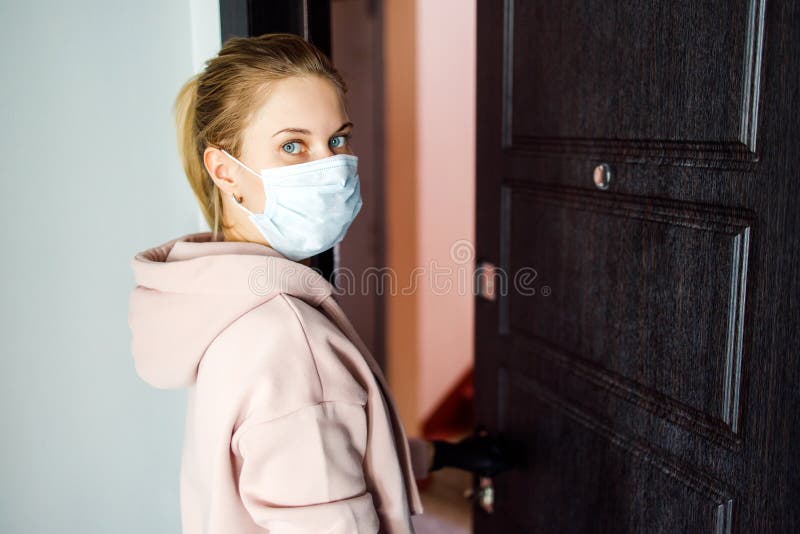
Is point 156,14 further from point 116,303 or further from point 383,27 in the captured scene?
point 383,27

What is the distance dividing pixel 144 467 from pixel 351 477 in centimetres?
56

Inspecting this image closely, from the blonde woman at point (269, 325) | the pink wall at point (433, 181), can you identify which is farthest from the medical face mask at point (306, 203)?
the pink wall at point (433, 181)

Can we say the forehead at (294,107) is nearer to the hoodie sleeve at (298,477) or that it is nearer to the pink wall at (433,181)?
the hoodie sleeve at (298,477)

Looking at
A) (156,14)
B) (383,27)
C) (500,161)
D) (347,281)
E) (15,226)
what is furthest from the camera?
(383,27)

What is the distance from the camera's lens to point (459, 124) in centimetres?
327

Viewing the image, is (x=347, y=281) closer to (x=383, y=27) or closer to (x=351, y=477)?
(x=383, y=27)

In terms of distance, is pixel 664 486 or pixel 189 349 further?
pixel 664 486

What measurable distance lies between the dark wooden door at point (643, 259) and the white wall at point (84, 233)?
64cm

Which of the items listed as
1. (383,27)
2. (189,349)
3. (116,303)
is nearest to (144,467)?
(116,303)

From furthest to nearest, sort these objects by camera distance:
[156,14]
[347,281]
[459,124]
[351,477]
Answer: [459,124], [347,281], [156,14], [351,477]

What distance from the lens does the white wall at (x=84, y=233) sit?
108 cm

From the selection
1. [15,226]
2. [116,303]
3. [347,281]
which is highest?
[15,226]

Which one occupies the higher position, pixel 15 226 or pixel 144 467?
pixel 15 226

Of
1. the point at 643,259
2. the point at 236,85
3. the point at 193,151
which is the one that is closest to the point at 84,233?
the point at 193,151
